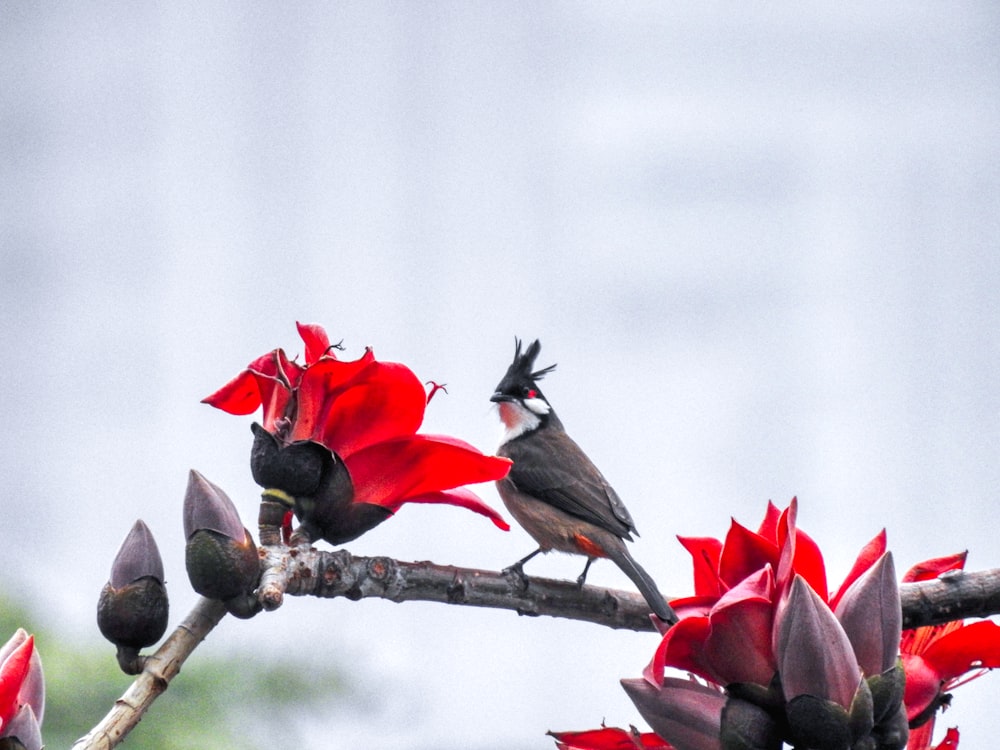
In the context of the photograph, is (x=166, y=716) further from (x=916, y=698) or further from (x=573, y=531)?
(x=916, y=698)

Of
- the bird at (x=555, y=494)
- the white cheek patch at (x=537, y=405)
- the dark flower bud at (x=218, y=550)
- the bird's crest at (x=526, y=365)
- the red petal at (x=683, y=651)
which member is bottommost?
the bird at (x=555, y=494)

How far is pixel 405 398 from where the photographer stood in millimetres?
812

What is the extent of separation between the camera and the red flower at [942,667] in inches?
29.9

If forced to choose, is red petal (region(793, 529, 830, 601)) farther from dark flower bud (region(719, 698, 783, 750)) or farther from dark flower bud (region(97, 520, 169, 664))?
dark flower bud (region(97, 520, 169, 664))

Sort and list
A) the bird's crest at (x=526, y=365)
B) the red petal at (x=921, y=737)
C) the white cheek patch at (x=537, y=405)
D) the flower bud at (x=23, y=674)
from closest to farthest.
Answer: the flower bud at (x=23, y=674) < the red petal at (x=921, y=737) < the bird's crest at (x=526, y=365) < the white cheek patch at (x=537, y=405)

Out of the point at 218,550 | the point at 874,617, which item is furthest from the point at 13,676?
the point at 874,617

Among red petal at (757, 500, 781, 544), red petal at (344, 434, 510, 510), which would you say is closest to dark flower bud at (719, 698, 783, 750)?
red petal at (757, 500, 781, 544)

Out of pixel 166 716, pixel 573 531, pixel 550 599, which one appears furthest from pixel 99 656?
pixel 550 599

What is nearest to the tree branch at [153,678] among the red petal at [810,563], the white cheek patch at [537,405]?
the red petal at [810,563]

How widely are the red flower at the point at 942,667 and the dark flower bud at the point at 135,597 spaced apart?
0.48 m

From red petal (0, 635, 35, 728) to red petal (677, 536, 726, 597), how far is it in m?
0.40

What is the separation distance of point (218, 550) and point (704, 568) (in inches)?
11.8

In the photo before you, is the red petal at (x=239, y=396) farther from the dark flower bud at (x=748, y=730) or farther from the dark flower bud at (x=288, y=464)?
the dark flower bud at (x=748, y=730)

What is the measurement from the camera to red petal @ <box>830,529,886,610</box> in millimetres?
737
